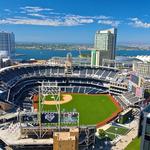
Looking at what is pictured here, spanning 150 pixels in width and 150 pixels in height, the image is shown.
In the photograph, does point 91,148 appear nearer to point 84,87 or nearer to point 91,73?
point 84,87

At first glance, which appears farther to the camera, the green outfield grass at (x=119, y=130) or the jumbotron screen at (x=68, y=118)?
Result: the green outfield grass at (x=119, y=130)

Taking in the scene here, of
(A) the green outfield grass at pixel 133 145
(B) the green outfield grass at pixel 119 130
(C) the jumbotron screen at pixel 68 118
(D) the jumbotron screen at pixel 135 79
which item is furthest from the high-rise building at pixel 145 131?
(D) the jumbotron screen at pixel 135 79

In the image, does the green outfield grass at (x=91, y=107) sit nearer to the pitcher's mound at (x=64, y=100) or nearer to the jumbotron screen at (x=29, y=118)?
the pitcher's mound at (x=64, y=100)

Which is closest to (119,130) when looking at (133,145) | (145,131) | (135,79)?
(133,145)

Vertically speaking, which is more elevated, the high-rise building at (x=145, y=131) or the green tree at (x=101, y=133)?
the high-rise building at (x=145, y=131)

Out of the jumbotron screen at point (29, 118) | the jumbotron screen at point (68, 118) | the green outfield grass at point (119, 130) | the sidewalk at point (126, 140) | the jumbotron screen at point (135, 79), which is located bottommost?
the sidewalk at point (126, 140)

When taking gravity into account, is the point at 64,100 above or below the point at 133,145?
above

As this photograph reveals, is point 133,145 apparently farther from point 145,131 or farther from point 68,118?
point 145,131
